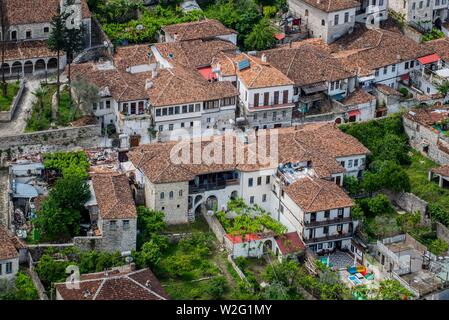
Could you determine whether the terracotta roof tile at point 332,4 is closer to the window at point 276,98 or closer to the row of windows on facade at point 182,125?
the window at point 276,98

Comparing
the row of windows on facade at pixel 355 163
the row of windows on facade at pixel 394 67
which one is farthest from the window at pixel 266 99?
the row of windows on facade at pixel 394 67

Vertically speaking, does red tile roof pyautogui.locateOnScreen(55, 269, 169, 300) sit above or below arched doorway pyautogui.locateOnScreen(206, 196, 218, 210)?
above

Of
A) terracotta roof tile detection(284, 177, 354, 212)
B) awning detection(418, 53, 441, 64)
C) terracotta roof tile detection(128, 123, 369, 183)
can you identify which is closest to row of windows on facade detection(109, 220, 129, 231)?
terracotta roof tile detection(128, 123, 369, 183)

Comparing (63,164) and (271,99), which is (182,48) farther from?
(63,164)

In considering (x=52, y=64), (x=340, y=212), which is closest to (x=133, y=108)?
(x=52, y=64)

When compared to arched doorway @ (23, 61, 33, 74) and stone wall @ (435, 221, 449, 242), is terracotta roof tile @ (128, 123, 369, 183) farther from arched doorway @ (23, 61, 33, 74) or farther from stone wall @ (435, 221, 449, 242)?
arched doorway @ (23, 61, 33, 74)
